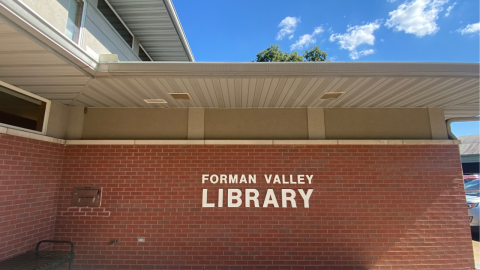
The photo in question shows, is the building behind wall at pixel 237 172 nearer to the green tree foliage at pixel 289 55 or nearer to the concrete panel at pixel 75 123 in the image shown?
the concrete panel at pixel 75 123

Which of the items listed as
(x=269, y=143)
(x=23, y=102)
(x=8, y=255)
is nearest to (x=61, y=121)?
(x=23, y=102)

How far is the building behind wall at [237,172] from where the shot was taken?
172 inches

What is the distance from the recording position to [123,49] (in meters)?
6.50

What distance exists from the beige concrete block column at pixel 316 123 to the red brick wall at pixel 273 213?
0.90ft

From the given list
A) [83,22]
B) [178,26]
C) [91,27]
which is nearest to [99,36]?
[91,27]

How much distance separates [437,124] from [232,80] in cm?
464

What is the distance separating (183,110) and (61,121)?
98.7 inches

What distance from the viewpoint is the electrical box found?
191 inches

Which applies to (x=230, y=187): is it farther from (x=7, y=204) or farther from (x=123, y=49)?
(x=123, y=49)

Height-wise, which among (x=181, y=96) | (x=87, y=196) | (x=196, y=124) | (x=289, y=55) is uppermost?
(x=289, y=55)

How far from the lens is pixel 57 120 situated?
4.94m

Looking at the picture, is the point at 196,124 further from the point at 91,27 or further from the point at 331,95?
the point at 91,27

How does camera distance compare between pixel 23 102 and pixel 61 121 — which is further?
pixel 61 121

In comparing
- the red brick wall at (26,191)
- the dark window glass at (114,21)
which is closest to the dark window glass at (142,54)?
the dark window glass at (114,21)
